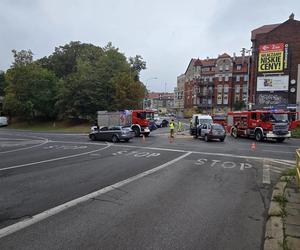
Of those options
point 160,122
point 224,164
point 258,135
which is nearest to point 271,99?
point 160,122

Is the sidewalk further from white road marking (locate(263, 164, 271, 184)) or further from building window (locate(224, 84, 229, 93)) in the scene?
building window (locate(224, 84, 229, 93))

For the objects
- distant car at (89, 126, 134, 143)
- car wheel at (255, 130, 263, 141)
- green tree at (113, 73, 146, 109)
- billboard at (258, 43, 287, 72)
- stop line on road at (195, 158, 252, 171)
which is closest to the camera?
stop line on road at (195, 158, 252, 171)

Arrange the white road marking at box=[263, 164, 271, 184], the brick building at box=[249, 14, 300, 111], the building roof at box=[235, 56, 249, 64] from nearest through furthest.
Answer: the white road marking at box=[263, 164, 271, 184]
the brick building at box=[249, 14, 300, 111]
the building roof at box=[235, 56, 249, 64]

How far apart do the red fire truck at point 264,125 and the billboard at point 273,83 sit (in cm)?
3545

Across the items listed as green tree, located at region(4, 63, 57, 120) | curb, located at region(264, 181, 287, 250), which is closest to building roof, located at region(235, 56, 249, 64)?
green tree, located at region(4, 63, 57, 120)

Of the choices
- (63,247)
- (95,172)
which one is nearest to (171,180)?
(95,172)

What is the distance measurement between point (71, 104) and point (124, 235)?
59.8 metres

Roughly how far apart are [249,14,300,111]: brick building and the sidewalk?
6214cm

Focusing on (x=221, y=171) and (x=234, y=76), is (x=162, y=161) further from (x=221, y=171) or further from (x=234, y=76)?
→ (x=234, y=76)

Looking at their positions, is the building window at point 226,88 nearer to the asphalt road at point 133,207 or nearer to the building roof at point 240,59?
the building roof at point 240,59

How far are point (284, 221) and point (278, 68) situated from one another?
66.4 metres

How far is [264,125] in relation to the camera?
105ft

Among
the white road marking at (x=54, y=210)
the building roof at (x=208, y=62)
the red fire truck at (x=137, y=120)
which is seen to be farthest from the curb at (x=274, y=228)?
the building roof at (x=208, y=62)

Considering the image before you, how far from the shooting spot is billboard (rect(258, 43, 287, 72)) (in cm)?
6819
